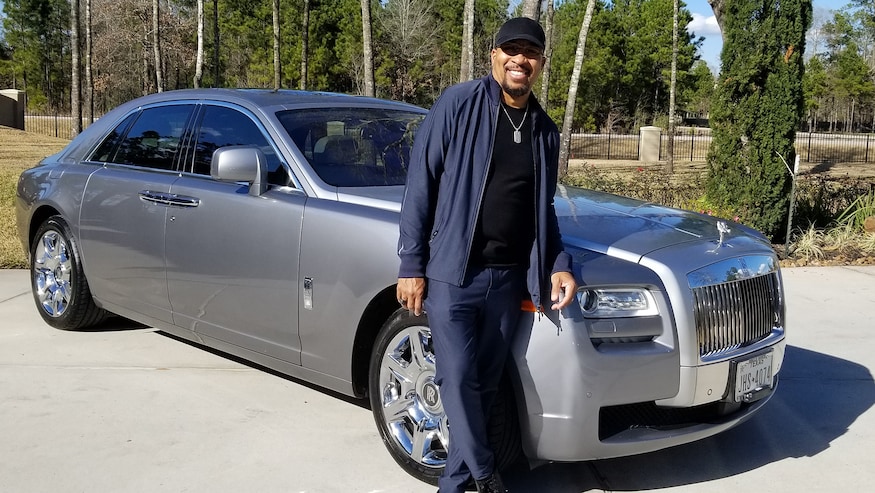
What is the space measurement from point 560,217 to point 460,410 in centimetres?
114

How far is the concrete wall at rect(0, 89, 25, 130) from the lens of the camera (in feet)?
110

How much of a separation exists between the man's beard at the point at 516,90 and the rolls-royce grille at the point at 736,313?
1101mm

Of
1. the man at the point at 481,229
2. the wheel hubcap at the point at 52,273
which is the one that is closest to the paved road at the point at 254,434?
the wheel hubcap at the point at 52,273

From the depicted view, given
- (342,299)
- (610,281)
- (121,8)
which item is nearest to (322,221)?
(342,299)

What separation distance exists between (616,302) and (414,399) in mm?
967

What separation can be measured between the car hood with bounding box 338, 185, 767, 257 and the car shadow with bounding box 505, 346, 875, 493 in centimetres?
103

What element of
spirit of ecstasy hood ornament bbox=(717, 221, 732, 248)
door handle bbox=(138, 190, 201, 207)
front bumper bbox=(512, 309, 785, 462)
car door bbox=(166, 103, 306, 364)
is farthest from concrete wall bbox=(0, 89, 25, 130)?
front bumper bbox=(512, 309, 785, 462)

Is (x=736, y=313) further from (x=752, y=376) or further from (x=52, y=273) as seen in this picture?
(x=52, y=273)

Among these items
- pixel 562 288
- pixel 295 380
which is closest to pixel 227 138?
pixel 295 380

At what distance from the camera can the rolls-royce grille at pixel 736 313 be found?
3.52 meters

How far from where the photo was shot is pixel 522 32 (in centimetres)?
307

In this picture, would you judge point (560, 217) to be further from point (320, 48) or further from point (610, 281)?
point (320, 48)

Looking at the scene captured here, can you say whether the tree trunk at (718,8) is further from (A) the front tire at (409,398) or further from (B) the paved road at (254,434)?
(A) the front tire at (409,398)

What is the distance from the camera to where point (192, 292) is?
15.6 ft
